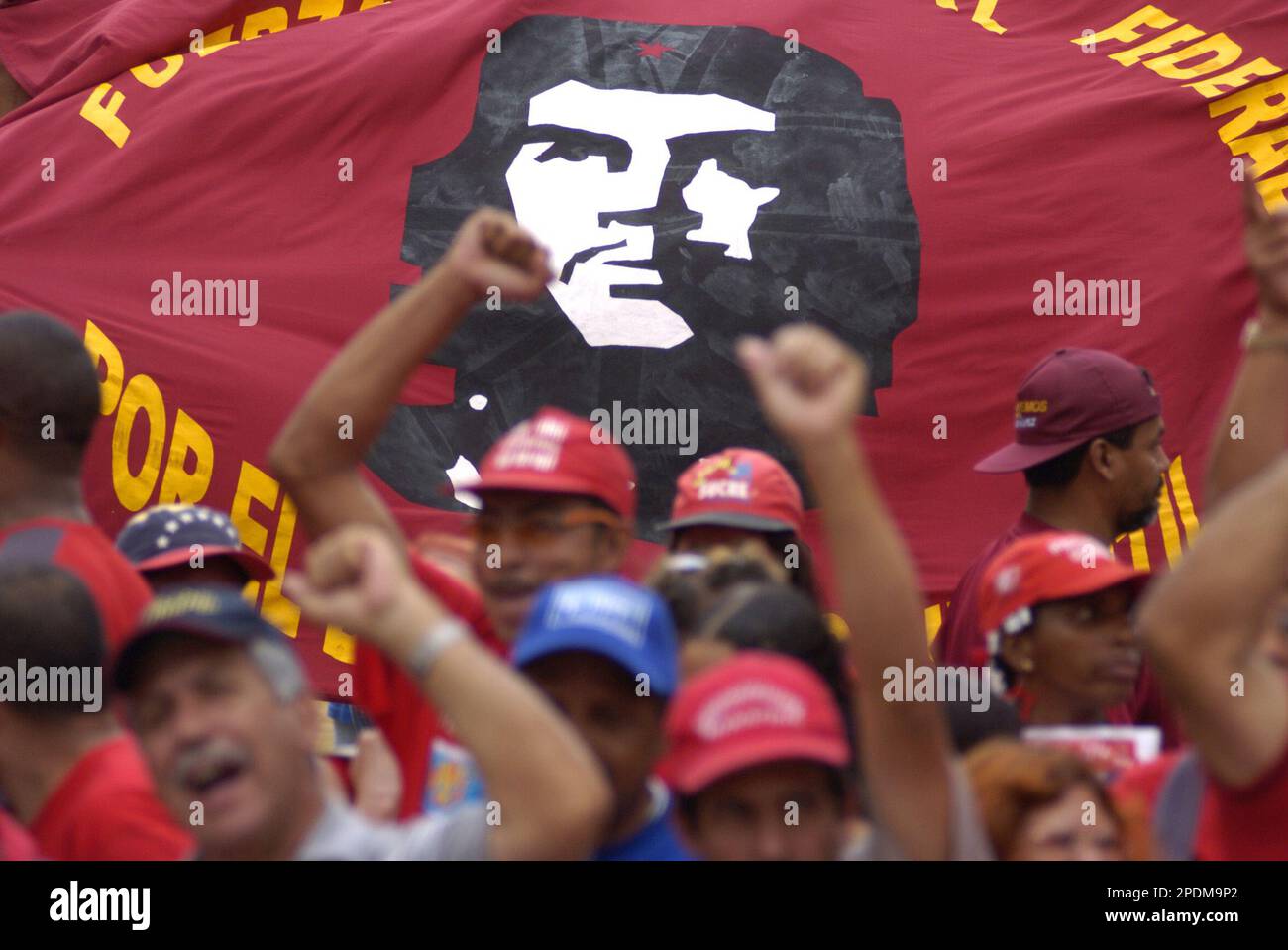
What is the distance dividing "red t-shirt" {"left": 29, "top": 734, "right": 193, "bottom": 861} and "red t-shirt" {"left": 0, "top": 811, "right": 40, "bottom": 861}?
16 centimetres

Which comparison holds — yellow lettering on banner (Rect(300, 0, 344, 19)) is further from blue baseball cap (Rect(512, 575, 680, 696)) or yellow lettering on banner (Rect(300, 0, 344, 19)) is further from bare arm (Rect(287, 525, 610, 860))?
bare arm (Rect(287, 525, 610, 860))

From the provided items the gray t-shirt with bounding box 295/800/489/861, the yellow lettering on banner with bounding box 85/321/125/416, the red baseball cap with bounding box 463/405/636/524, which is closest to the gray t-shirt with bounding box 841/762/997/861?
the gray t-shirt with bounding box 295/800/489/861

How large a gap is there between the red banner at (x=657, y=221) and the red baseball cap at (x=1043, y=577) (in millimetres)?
1564

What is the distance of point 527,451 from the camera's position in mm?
2664

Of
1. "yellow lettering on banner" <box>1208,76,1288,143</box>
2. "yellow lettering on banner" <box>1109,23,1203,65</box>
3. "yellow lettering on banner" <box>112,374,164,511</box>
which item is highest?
"yellow lettering on banner" <box>1109,23,1203,65</box>

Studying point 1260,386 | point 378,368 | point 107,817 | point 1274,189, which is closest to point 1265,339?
point 1260,386

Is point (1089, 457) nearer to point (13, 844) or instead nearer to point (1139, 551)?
point (1139, 551)

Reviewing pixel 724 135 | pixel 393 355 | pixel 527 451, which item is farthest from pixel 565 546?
pixel 724 135

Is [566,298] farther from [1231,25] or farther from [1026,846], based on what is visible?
[1026,846]

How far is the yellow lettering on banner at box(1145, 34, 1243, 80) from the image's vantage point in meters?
4.88

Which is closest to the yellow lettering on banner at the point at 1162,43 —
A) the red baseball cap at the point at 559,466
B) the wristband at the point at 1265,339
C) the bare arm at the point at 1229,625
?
the wristband at the point at 1265,339

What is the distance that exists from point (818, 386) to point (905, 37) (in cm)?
345

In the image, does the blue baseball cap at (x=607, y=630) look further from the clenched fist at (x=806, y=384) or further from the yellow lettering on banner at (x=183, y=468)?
the yellow lettering on banner at (x=183, y=468)

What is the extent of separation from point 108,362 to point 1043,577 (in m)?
2.66
